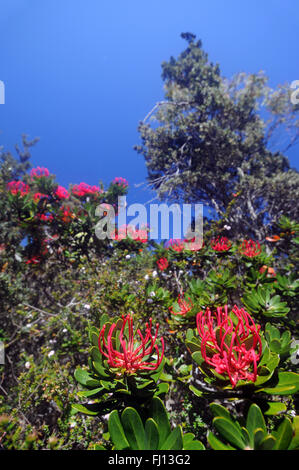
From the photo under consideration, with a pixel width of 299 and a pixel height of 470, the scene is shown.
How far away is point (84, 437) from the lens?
6.80 ft

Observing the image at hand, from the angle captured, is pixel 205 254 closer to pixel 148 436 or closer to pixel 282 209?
pixel 148 436

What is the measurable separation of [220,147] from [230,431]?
8860 millimetres

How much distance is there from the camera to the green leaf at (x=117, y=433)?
1.01 m

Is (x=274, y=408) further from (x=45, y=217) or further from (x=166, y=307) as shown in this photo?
(x=45, y=217)

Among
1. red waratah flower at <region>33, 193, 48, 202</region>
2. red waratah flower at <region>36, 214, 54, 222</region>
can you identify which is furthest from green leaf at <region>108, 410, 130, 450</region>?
red waratah flower at <region>33, 193, 48, 202</region>

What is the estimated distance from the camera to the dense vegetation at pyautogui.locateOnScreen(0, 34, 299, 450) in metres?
1.12

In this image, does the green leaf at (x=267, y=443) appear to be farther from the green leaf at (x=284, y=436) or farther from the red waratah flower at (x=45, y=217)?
the red waratah flower at (x=45, y=217)

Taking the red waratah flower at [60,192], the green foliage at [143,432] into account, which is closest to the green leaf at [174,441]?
the green foliage at [143,432]

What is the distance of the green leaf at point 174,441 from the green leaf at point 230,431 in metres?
0.17

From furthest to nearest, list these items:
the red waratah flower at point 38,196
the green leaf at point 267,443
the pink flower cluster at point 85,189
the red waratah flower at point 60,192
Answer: the pink flower cluster at point 85,189, the red waratah flower at point 60,192, the red waratah flower at point 38,196, the green leaf at point 267,443

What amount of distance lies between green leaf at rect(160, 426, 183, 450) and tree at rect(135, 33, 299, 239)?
6.96 m

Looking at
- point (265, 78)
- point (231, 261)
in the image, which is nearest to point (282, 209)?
point (231, 261)

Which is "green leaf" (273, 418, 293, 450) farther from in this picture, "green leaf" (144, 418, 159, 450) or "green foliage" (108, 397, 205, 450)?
"green leaf" (144, 418, 159, 450)
